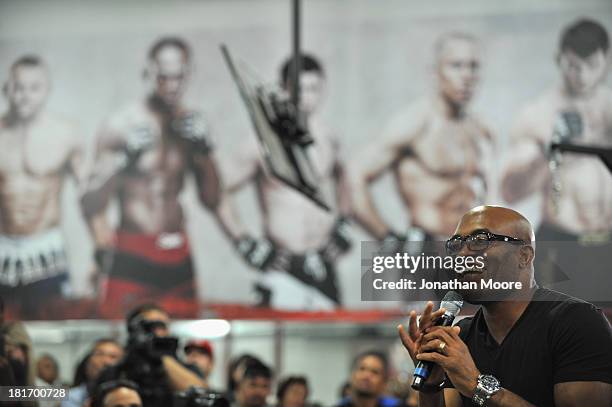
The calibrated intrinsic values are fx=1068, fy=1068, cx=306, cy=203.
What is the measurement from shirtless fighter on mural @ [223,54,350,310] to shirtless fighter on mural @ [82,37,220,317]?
0.44m

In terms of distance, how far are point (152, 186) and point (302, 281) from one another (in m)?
1.80

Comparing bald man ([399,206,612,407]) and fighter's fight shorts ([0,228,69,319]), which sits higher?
fighter's fight shorts ([0,228,69,319])

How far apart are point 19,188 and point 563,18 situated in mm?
5632

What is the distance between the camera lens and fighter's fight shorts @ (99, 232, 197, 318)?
10.2 m

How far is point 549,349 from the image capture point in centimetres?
254

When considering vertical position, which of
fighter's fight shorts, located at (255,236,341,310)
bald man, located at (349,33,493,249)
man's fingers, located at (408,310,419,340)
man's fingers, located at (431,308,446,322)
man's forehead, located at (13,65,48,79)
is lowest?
man's fingers, located at (408,310,419,340)

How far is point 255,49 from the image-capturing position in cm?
1064

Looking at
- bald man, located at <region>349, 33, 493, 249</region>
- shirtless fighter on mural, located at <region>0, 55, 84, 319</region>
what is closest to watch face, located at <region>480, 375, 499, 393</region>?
bald man, located at <region>349, 33, 493, 249</region>

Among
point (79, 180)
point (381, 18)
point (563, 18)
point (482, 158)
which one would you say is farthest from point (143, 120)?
point (563, 18)

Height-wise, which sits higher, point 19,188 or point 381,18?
point 381,18

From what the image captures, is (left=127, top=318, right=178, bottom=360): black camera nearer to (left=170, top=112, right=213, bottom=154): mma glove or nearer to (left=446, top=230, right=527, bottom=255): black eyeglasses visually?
(left=446, top=230, right=527, bottom=255): black eyeglasses

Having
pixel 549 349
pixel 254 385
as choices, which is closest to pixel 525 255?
pixel 549 349

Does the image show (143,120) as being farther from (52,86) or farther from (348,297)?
(348,297)

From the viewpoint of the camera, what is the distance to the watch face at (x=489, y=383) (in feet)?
8.18
